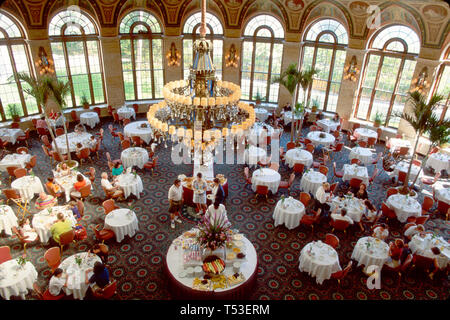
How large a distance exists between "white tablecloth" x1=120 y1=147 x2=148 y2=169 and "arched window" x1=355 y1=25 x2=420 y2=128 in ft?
34.0

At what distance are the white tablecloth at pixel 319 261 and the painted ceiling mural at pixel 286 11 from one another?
10.4 metres

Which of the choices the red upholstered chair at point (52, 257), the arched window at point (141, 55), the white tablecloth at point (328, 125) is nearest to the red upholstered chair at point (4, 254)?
the red upholstered chair at point (52, 257)

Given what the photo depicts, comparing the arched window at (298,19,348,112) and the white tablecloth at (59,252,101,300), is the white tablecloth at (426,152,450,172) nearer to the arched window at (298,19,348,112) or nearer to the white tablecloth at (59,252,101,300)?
the arched window at (298,19,348,112)

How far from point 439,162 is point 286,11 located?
957 cm

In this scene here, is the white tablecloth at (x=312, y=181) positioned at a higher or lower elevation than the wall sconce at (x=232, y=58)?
lower

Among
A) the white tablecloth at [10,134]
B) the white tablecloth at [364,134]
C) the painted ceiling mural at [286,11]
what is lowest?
the white tablecloth at [10,134]

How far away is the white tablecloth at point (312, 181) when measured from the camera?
11.1 m

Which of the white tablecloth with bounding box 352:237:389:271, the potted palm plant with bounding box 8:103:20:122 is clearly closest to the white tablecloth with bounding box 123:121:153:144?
the potted palm plant with bounding box 8:103:20:122

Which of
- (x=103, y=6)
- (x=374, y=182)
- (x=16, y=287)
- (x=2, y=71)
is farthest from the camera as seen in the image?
(x=103, y=6)

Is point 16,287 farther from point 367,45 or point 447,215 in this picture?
point 367,45

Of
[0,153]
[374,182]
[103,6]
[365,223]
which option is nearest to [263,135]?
[374,182]

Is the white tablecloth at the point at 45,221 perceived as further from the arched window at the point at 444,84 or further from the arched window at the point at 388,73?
the arched window at the point at 444,84

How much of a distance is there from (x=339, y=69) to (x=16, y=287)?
15.8 meters

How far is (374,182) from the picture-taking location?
1264 cm
